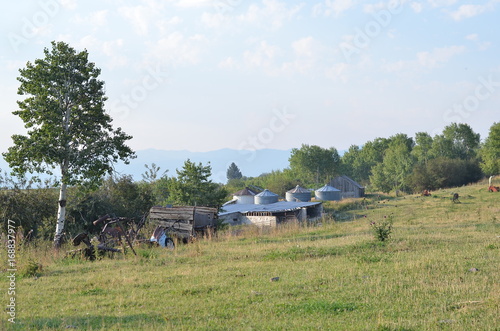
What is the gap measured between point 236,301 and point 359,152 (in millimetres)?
122496

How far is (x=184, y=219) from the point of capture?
24.5 m

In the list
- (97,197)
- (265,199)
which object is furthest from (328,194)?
(97,197)

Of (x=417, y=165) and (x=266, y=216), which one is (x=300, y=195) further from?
(x=417, y=165)

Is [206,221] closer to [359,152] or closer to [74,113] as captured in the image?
[74,113]

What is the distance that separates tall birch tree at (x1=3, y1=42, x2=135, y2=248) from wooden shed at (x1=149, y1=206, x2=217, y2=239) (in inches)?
164

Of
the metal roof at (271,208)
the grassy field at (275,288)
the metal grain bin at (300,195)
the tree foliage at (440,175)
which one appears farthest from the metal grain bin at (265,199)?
the grassy field at (275,288)

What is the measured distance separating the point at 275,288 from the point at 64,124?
50.9ft

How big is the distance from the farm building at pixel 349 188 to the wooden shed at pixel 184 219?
51.7m

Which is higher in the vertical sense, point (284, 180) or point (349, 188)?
point (284, 180)

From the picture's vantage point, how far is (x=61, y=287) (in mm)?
11672

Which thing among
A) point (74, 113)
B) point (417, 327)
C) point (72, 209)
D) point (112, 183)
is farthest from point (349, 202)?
point (417, 327)

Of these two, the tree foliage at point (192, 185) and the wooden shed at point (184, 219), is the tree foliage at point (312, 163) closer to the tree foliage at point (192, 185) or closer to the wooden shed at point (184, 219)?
the tree foliage at point (192, 185)

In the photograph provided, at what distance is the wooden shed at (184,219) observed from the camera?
2408cm

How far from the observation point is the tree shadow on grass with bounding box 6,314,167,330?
307 inches
